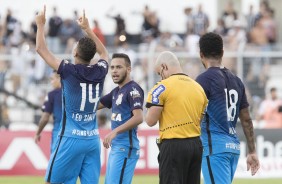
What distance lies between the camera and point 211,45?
422 inches

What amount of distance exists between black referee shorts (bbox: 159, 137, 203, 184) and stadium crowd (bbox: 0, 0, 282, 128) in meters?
13.7

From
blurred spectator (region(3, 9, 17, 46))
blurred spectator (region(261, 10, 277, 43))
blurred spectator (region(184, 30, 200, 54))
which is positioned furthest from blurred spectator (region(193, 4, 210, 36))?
blurred spectator (region(3, 9, 17, 46))

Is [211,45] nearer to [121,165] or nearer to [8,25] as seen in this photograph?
[121,165]

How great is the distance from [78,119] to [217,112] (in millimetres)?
1912

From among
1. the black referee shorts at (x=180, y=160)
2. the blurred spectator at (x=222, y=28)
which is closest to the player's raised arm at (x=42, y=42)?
the black referee shorts at (x=180, y=160)

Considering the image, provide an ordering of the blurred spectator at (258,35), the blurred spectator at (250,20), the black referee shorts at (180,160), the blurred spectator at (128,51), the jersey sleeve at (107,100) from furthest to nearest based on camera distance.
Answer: the blurred spectator at (250,20) → the blurred spectator at (258,35) → the blurred spectator at (128,51) → the jersey sleeve at (107,100) → the black referee shorts at (180,160)

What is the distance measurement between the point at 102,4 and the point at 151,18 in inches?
109

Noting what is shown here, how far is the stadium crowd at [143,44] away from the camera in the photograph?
82.9 feet

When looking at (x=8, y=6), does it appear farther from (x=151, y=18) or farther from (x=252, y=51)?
(x=252, y=51)

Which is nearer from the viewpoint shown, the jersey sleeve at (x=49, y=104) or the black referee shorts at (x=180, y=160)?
the black referee shorts at (x=180, y=160)

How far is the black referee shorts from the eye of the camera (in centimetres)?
1023

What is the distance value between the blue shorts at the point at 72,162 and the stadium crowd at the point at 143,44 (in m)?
12.4

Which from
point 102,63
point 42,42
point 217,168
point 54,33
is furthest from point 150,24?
point 217,168

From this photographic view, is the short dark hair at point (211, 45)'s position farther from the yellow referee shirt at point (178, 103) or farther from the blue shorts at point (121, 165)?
the blue shorts at point (121, 165)
